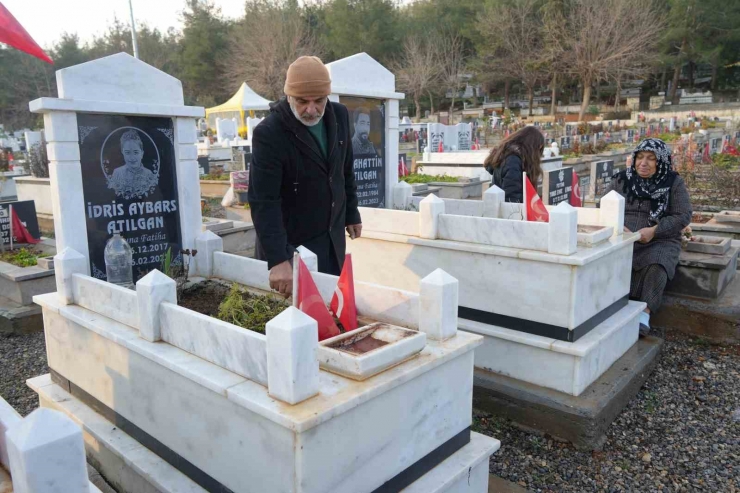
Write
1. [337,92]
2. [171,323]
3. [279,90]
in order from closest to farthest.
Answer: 1. [171,323]
2. [337,92]
3. [279,90]

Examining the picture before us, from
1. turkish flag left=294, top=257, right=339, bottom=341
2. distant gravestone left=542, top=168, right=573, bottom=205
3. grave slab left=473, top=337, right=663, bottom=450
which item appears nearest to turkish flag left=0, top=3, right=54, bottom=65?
turkish flag left=294, top=257, right=339, bottom=341

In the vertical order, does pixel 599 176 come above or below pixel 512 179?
below

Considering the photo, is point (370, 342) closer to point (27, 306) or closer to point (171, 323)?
point (171, 323)

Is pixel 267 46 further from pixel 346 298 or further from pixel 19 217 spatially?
pixel 346 298

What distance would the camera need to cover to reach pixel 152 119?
4.30 m

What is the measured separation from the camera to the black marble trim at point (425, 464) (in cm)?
235

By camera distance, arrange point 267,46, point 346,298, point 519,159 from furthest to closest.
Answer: point 267,46 → point 519,159 → point 346,298

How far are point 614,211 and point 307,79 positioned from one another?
8.59 feet

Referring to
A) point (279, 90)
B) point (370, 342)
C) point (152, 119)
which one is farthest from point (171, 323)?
point (279, 90)

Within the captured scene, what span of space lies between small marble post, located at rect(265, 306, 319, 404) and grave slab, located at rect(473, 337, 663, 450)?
2051mm

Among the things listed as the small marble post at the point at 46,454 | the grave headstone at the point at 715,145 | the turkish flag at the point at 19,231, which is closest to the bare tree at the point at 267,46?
the grave headstone at the point at 715,145

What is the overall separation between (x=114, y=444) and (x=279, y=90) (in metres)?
39.2

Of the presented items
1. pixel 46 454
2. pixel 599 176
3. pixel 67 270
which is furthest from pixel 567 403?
pixel 599 176

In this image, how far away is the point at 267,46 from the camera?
41.9 meters
